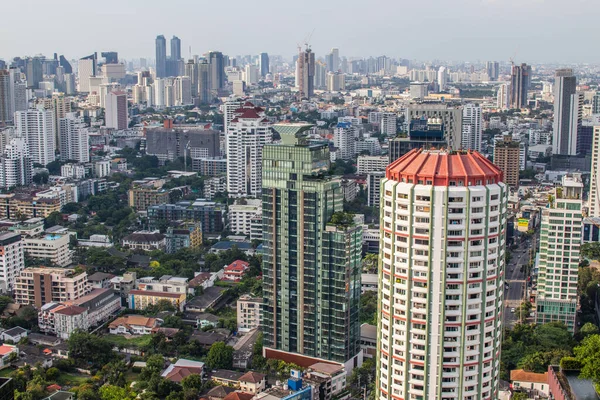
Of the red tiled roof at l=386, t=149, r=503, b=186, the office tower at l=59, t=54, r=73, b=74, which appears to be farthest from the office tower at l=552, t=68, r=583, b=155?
the office tower at l=59, t=54, r=73, b=74

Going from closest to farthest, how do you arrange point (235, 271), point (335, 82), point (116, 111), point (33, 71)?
point (235, 271)
point (116, 111)
point (33, 71)
point (335, 82)

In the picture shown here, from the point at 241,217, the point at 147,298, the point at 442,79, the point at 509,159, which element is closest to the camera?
the point at 147,298

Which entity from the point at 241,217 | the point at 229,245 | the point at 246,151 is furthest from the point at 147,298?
the point at 246,151

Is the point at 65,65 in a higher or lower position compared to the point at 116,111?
higher

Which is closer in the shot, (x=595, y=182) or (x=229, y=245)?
(x=229, y=245)

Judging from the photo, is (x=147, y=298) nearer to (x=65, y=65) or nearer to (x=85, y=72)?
(x=85, y=72)

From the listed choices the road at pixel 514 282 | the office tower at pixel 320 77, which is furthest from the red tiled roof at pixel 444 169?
the office tower at pixel 320 77
